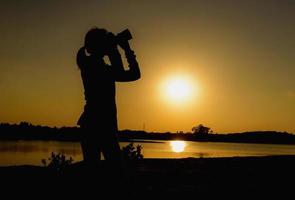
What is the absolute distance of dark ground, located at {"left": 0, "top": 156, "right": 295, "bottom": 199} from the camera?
5223mm

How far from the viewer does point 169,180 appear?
8.68m

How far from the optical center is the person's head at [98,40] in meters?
4.96

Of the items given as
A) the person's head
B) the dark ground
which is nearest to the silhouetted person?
the person's head

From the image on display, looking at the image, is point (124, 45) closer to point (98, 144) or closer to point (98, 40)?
point (98, 40)

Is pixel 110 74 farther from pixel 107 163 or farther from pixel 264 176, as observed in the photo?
pixel 264 176

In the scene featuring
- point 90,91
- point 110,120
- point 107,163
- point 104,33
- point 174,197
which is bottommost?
point 174,197

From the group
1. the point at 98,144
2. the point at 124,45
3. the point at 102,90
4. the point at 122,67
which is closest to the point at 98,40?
the point at 124,45

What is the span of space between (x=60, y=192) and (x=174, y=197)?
169 cm

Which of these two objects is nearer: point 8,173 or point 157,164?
point 8,173

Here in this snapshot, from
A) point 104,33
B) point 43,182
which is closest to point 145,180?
point 43,182

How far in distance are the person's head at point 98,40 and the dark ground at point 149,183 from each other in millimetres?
1269

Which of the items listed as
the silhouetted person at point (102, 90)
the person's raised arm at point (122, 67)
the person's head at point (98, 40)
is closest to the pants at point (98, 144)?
the silhouetted person at point (102, 90)

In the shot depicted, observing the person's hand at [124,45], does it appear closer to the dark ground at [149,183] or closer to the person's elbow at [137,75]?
the person's elbow at [137,75]

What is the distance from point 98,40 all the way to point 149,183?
3840 mm
